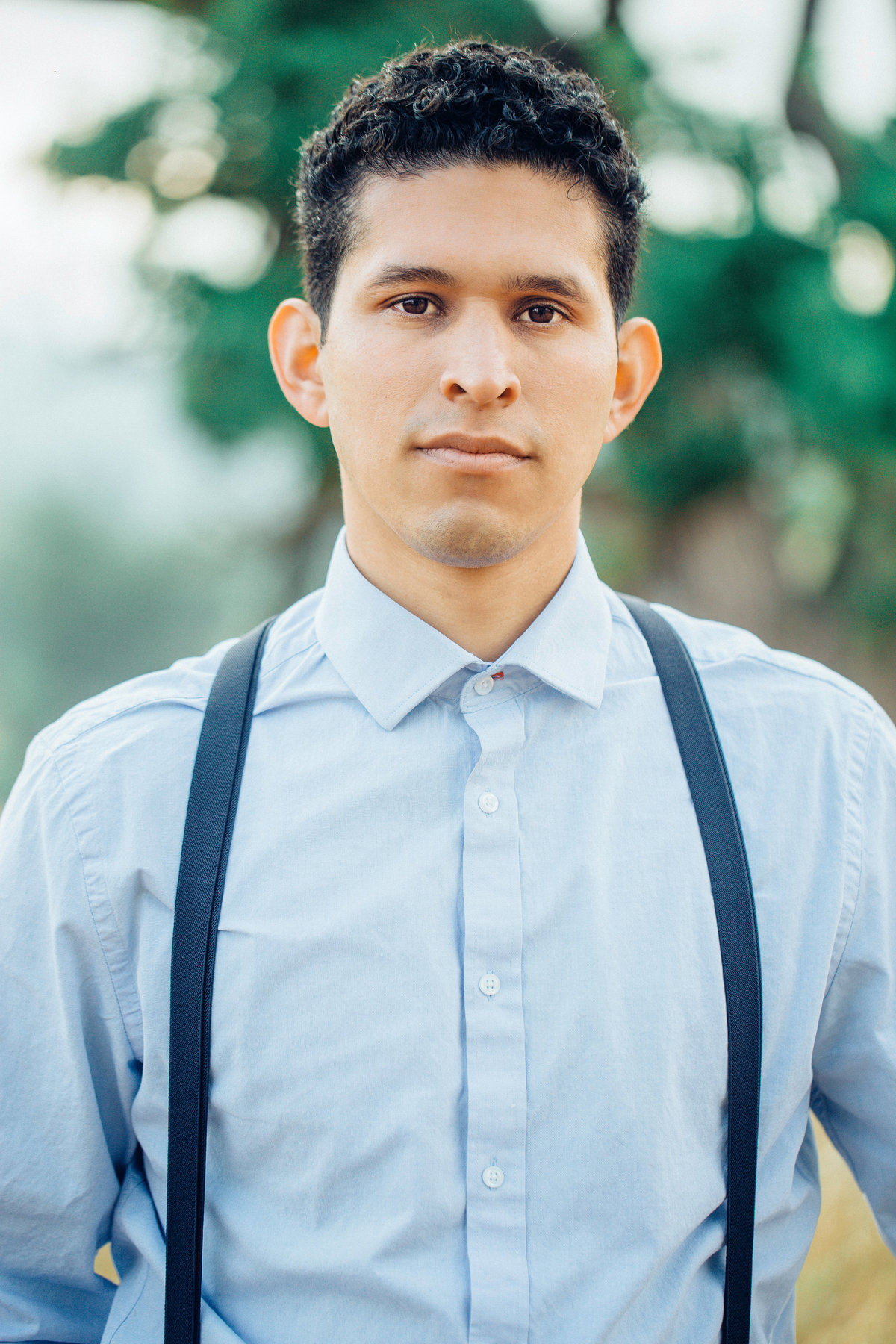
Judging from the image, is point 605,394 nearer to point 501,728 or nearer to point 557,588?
point 557,588

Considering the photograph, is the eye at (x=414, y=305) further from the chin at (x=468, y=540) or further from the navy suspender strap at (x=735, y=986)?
the navy suspender strap at (x=735, y=986)

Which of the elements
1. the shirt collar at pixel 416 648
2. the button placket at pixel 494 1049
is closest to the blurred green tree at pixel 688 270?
the shirt collar at pixel 416 648

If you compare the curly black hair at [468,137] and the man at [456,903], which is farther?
the curly black hair at [468,137]

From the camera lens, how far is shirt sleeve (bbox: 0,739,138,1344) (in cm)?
111

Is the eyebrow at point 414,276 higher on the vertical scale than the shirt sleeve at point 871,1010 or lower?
higher

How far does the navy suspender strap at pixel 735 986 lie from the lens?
1073 mm

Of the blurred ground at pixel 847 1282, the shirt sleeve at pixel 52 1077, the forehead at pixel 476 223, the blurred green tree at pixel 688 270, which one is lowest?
the blurred ground at pixel 847 1282

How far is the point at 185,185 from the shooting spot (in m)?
2.88

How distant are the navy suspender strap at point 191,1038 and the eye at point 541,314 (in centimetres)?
70

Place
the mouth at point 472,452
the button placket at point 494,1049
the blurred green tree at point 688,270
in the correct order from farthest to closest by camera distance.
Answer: the blurred green tree at point 688,270, the mouth at point 472,452, the button placket at point 494,1049

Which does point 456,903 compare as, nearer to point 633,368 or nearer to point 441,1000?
point 441,1000

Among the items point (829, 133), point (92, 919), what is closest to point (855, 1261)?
point (92, 919)

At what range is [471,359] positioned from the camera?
1098mm

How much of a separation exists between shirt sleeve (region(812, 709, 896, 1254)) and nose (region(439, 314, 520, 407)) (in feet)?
2.25
